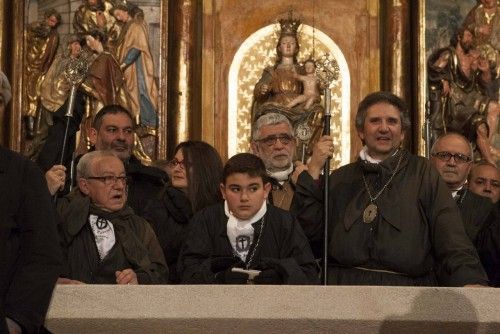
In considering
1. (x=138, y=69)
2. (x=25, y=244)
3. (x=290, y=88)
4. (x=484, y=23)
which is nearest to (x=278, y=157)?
(x=25, y=244)

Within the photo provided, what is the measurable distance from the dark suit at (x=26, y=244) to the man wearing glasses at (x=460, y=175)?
2.73m

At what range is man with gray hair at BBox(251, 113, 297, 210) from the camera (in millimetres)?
6270

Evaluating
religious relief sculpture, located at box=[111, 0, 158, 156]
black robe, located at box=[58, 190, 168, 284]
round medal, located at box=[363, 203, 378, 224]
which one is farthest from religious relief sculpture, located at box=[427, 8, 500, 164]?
black robe, located at box=[58, 190, 168, 284]

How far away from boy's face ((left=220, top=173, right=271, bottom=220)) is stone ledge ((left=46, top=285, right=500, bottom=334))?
103 cm

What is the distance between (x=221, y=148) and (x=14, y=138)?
1.79m

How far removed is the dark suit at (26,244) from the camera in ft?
13.1

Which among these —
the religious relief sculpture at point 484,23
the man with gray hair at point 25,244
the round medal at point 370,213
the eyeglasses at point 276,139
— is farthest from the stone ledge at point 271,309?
the religious relief sculpture at point 484,23

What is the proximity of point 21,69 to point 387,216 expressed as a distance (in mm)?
5726

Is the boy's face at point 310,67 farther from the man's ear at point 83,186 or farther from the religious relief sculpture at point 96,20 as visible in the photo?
the man's ear at point 83,186

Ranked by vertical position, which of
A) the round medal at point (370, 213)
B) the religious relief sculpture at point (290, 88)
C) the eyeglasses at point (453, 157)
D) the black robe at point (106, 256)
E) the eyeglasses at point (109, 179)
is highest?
the religious relief sculpture at point (290, 88)

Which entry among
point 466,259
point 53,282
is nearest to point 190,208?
point 466,259

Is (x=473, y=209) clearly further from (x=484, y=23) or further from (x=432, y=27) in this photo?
(x=484, y=23)

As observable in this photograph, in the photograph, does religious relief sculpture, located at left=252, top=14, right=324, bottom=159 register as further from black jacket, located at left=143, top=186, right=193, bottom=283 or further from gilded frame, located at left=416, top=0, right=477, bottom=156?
black jacket, located at left=143, top=186, right=193, bottom=283

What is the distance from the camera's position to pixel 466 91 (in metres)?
10.8
